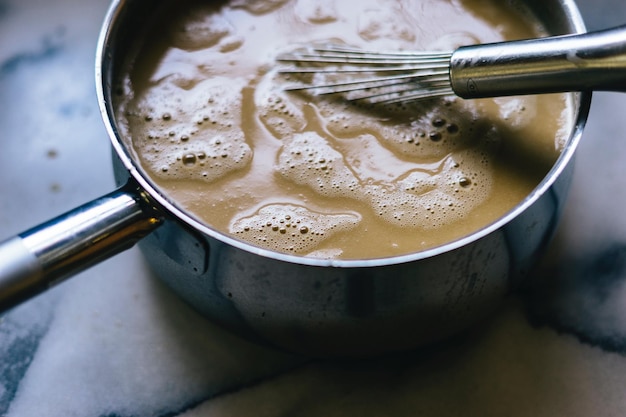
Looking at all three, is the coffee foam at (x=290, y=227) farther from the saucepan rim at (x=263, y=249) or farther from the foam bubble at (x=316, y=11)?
the foam bubble at (x=316, y=11)

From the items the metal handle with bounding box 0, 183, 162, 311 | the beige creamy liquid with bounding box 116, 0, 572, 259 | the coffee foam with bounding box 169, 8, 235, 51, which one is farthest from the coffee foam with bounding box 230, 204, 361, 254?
the coffee foam with bounding box 169, 8, 235, 51

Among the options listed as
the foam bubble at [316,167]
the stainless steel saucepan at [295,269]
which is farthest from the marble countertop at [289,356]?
the foam bubble at [316,167]

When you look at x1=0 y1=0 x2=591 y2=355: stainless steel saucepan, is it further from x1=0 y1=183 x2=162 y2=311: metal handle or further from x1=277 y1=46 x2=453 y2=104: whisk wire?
x1=277 y1=46 x2=453 y2=104: whisk wire

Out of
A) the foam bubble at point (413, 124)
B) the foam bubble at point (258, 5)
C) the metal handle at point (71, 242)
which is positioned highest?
the foam bubble at point (258, 5)

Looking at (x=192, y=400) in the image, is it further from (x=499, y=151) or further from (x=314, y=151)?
(x=499, y=151)

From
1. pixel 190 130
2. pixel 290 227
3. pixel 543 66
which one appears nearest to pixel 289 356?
pixel 290 227

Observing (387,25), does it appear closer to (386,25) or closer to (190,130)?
(386,25)

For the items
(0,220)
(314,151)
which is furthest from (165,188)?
(0,220)
